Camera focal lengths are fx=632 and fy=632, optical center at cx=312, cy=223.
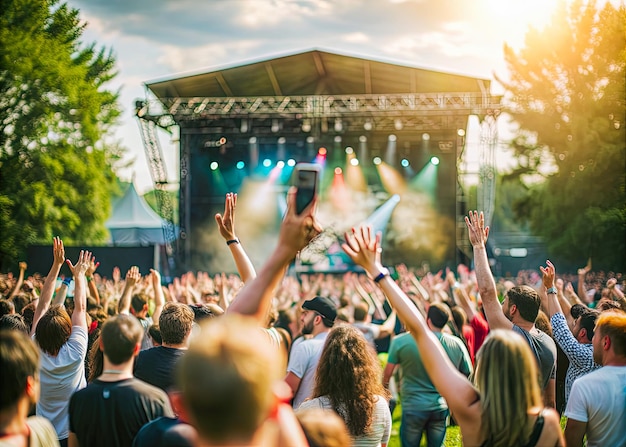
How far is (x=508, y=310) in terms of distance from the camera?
4.14 m

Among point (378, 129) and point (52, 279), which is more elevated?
point (378, 129)

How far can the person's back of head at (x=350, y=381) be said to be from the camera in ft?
10.1

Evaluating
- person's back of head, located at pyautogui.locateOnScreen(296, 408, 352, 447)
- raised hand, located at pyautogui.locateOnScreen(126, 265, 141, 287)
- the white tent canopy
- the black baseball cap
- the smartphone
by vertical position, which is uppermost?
the smartphone

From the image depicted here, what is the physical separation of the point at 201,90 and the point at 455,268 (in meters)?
10.6

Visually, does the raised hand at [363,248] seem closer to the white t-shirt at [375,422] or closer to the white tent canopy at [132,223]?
the white t-shirt at [375,422]

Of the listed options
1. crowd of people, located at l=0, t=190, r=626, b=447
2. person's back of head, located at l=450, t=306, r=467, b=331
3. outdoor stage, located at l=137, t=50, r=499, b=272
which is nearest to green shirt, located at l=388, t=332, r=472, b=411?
crowd of people, located at l=0, t=190, r=626, b=447

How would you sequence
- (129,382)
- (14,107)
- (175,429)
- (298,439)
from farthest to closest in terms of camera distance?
(14,107) < (129,382) < (175,429) < (298,439)

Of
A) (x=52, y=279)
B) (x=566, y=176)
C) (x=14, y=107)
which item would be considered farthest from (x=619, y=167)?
(x=14, y=107)

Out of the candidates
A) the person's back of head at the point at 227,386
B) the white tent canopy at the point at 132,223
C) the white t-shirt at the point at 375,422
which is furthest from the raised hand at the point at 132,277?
the white tent canopy at the point at 132,223

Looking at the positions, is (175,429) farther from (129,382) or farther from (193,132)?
(193,132)

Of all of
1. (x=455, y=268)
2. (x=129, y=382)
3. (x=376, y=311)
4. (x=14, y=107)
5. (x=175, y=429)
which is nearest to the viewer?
(x=175, y=429)

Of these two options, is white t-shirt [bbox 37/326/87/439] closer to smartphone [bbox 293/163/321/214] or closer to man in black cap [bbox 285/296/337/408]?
man in black cap [bbox 285/296/337/408]

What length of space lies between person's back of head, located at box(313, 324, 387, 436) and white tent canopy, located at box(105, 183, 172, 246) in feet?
85.0

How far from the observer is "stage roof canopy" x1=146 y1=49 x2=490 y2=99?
20.3 meters
